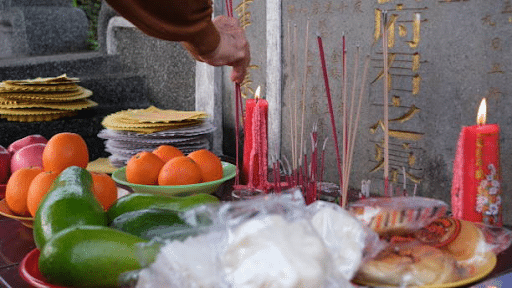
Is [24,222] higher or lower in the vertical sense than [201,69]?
lower

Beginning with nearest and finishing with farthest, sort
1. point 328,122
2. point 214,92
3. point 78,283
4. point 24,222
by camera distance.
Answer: point 78,283 < point 24,222 < point 328,122 < point 214,92

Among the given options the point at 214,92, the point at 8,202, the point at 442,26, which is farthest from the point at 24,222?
the point at 214,92

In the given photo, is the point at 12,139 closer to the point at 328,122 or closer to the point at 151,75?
the point at 151,75

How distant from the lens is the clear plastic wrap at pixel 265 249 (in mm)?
689

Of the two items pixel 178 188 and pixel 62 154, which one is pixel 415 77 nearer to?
pixel 178 188

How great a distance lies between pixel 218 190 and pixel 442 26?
29.6 inches

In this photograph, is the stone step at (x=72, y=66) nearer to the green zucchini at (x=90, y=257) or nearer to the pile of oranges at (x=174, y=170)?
the pile of oranges at (x=174, y=170)

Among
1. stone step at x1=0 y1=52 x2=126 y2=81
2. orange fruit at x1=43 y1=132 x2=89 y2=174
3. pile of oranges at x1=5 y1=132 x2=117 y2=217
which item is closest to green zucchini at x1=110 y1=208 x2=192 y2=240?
pile of oranges at x1=5 y1=132 x2=117 y2=217

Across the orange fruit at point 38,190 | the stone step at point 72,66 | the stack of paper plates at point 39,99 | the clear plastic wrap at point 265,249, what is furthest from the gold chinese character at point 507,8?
the stone step at point 72,66

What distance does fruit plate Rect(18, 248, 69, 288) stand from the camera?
38.8 inches

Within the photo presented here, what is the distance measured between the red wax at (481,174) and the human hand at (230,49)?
0.55 m

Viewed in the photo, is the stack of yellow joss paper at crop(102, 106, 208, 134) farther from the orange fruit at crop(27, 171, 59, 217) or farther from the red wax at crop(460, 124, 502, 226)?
the red wax at crop(460, 124, 502, 226)

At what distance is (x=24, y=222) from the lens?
1430 millimetres

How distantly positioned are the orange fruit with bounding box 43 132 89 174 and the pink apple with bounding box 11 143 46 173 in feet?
0.80
